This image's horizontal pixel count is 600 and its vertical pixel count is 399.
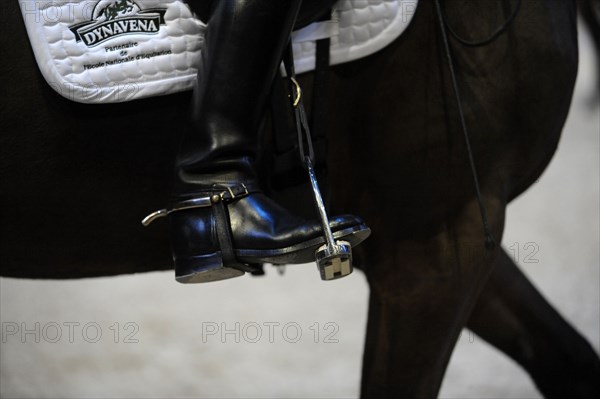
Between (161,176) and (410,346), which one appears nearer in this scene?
(161,176)

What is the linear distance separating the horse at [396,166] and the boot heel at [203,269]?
17 centimetres

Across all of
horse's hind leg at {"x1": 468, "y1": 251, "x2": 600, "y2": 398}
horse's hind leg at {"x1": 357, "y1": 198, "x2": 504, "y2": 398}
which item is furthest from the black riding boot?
horse's hind leg at {"x1": 468, "y1": 251, "x2": 600, "y2": 398}

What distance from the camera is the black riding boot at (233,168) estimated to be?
121 cm

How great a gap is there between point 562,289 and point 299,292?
93 cm

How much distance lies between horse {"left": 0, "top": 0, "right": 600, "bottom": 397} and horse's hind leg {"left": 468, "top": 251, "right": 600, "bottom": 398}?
32cm

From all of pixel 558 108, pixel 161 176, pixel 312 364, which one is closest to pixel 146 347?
pixel 312 364

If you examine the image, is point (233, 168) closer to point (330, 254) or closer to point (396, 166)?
point (330, 254)

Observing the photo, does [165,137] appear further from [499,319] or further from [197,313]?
[197,313]

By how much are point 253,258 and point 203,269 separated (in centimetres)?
8

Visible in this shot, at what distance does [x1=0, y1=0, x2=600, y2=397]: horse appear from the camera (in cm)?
131

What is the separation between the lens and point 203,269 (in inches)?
48.7

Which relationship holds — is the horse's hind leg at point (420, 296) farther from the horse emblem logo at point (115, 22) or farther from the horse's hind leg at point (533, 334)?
the horse emblem logo at point (115, 22)

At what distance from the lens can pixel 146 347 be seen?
2.71m

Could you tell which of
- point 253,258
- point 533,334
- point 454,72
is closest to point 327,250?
point 253,258
